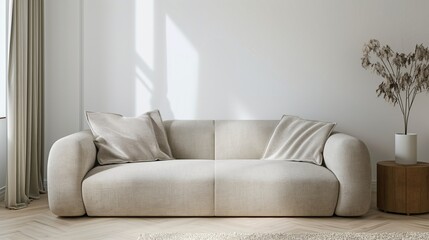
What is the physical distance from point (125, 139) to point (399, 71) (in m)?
2.39

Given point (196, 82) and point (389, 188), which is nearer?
point (389, 188)

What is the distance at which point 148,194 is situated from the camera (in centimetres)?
376

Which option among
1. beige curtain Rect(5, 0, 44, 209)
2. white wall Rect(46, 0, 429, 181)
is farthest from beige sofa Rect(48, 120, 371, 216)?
white wall Rect(46, 0, 429, 181)

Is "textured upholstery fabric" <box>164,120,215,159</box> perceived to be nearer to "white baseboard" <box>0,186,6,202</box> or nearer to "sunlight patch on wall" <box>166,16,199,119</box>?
"sunlight patch on wall" <box>166,16,199,119</box>

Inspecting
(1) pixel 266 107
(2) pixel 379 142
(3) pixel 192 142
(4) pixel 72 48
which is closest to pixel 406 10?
(2) pixel 379 142

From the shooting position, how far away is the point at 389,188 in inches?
158

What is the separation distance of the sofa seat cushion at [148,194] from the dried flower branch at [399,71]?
168cm

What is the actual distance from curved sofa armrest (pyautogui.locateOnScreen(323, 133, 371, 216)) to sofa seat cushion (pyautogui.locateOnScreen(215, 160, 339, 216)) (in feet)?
0.18

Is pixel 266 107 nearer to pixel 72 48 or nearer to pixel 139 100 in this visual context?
pixel 139 100

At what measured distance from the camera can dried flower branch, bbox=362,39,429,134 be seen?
4258 millimetres

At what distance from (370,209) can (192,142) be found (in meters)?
1.53

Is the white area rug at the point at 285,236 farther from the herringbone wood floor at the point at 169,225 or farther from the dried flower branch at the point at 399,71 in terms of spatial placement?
the dried flower branch at the point at 399,71

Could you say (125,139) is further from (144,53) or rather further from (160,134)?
(144,53)

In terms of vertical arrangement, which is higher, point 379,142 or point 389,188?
point 379,142
